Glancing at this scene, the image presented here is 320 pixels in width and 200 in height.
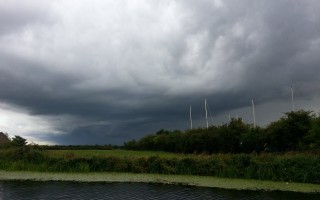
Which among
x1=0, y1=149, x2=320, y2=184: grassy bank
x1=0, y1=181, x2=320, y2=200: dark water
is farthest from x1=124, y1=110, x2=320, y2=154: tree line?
x1=0, y1=181, x2=320, y2=200: dark water

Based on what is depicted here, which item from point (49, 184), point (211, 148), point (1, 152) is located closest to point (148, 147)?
point (211, 148)

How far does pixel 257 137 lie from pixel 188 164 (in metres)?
29.0

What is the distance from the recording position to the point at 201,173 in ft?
129

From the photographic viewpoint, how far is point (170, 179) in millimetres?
35812

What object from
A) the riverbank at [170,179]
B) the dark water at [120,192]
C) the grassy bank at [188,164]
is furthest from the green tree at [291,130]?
the dark water at [120,192]

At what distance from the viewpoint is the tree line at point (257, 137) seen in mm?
57031

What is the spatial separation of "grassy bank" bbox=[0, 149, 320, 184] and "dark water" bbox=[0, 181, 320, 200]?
298 inches

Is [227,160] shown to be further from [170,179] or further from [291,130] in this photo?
[291,130]

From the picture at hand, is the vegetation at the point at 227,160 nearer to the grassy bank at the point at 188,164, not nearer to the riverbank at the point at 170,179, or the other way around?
the grassy bank at the point at 188,164

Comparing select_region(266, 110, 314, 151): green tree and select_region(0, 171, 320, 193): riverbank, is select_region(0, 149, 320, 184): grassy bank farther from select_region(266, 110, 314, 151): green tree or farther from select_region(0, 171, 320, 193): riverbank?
select_region(266, 110, 314, 151): green tree

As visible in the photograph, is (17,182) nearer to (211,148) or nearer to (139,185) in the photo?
(139,185)

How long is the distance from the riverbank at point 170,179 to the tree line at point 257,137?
18.5 m

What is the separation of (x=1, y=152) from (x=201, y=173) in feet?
77.1

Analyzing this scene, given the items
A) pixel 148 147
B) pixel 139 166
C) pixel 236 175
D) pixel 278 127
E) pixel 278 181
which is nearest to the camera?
pixel 278 181
